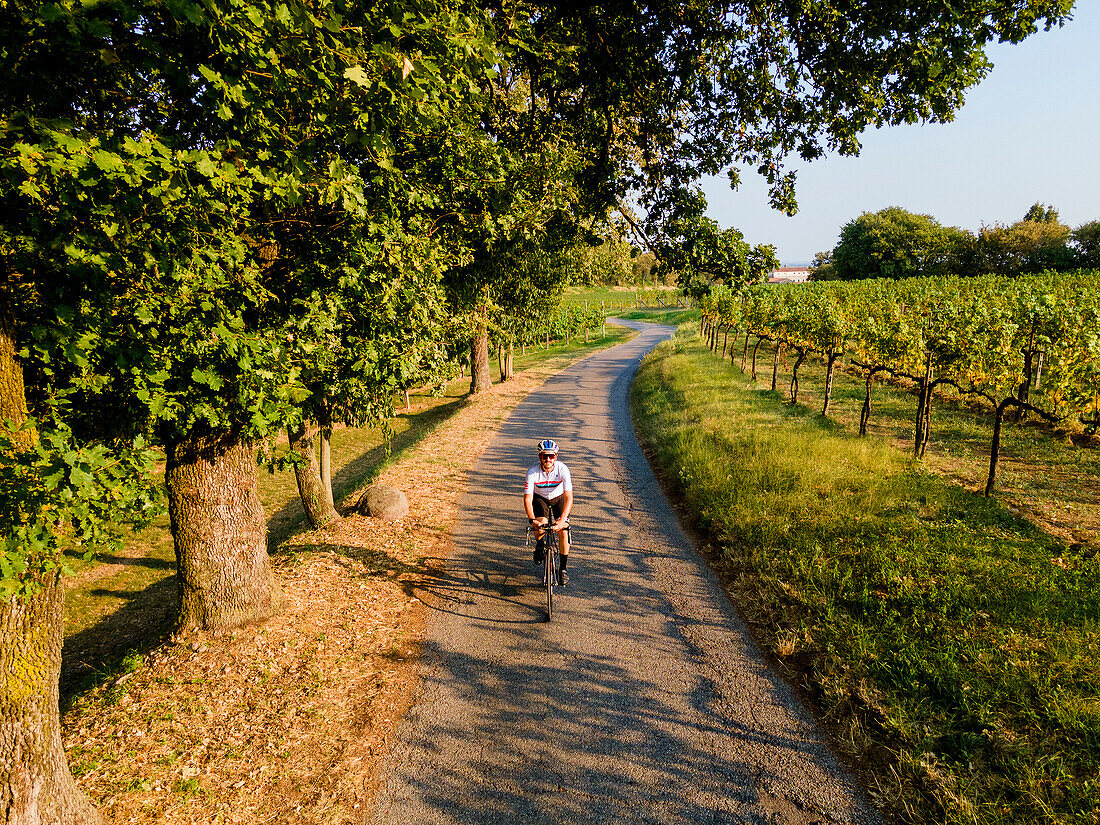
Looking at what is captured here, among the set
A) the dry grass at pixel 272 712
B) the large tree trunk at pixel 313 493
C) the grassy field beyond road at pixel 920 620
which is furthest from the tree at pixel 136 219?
the grassy field beyond road at pixel 920 620

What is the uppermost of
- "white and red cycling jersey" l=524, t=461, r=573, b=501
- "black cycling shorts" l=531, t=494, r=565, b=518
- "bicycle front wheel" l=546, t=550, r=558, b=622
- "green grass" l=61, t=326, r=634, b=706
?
"white and red cycling jersey" l=524, t=461, r=573, b=501

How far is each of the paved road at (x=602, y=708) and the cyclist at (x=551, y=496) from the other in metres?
0.78

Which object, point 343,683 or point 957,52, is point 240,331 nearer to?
point 343,683

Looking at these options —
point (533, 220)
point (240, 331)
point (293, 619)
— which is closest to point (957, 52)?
point (533, 220)

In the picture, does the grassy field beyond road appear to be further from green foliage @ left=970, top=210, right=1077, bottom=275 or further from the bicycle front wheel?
green foliage @ left=970, top=210, right=1077, bottom=275

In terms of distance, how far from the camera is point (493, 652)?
6.56 meters

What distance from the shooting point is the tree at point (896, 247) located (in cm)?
7038

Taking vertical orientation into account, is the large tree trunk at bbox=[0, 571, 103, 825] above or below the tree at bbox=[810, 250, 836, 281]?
below

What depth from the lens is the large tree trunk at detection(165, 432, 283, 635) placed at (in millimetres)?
6602

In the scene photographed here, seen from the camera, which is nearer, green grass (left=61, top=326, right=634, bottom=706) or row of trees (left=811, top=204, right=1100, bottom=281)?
green grass (left=61, top=326, right=634, bottom=706)

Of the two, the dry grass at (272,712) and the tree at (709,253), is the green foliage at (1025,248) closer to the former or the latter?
the tree at (709,253)

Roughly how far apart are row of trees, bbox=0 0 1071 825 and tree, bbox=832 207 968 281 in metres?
73.0

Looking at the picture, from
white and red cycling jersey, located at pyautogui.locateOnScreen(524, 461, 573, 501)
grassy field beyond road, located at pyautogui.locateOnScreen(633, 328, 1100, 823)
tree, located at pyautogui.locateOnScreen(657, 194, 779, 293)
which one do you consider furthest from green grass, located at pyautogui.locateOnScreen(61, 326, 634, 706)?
grassy field beyond road, located at pyautogui.locateOnScreen(633, 328, 1100, 823)

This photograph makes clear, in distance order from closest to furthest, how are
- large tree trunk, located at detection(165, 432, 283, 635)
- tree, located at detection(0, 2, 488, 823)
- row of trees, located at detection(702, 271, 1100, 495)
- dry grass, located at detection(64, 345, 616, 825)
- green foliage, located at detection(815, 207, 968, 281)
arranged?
tree, located at detection(0, 2, 488, 823) → dry grass, located at detection(64, 345, 616, 825) → large tree trunk, located at detection(165, 432, 283, 635) → row of trees, located at detection(702, 271, 1100, 495) → green foliage, located at detection(815, 207, 968, 281)
